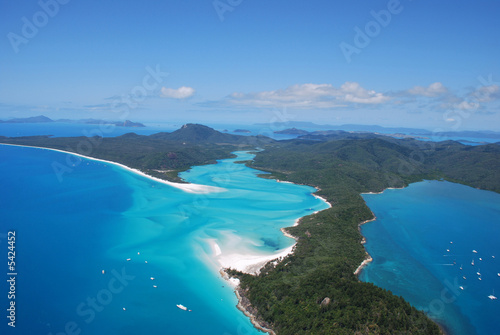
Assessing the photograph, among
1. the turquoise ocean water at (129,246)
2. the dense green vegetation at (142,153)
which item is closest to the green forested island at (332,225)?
the dense green vegetation at (142,153)

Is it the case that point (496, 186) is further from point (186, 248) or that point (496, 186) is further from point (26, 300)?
point (26, 300)

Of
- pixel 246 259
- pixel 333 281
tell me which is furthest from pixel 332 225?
pixel 333 281

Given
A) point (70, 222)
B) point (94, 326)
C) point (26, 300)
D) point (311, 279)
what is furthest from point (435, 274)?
point (70, 222)

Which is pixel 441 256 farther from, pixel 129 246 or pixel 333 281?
pixel 129 246

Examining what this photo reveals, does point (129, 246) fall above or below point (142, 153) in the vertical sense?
below

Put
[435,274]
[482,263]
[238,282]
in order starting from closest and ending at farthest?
1. [238,282]
2. [435,274]
3. [482,263]

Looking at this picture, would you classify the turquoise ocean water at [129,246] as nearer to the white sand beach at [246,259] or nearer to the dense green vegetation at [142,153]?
the white sand beach at [246,259]
